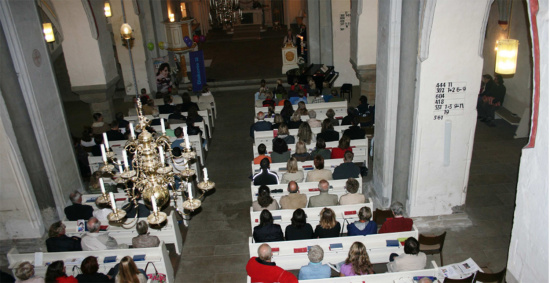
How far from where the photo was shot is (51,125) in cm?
793

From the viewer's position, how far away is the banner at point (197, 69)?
15.7 metres

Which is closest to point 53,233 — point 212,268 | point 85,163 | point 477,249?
point 212,268

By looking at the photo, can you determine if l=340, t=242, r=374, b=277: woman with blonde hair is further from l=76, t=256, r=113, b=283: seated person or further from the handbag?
l=76, t=256, r=113, b=283: seated person

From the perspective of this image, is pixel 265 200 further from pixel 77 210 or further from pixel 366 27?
pixel 366 27

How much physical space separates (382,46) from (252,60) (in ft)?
43.7

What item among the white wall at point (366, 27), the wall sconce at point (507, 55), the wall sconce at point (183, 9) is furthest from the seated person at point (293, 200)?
the wall sconce at point (183, 9)

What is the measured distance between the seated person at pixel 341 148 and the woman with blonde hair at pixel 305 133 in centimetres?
72

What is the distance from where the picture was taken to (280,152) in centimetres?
872

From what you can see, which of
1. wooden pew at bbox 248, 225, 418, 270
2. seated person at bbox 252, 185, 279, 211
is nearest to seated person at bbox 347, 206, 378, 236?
wooden pew at bbox 248, 225, 418, 270

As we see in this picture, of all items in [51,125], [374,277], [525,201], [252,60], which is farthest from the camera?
[252,60]

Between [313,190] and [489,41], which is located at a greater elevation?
[489,41]

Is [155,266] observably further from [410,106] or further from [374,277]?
[410,106]

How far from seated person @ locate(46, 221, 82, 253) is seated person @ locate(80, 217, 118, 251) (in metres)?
0.12

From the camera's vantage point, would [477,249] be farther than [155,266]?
A: Yes
